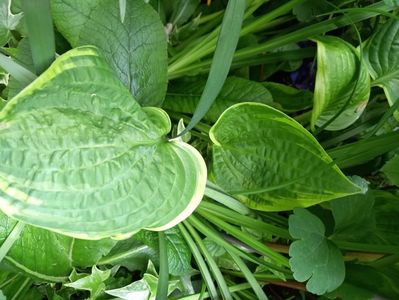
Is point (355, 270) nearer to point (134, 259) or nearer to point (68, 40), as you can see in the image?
point (134, 259)

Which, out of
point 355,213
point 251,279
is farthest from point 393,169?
point 251,279

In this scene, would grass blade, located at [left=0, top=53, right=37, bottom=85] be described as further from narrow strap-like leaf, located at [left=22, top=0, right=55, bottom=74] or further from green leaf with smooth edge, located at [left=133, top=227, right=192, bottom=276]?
green leaf with smooth edge, located at [left=133, top=227, right=192, bottom=276]

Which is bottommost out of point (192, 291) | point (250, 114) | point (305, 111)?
point (192, 291)

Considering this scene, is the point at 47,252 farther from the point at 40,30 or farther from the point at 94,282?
the point at 40,30

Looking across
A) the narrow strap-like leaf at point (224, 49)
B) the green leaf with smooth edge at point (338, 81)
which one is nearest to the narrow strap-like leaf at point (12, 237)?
the narrow strap-like leaf at point (224, 49)

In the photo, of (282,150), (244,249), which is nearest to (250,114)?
→ (282,150)

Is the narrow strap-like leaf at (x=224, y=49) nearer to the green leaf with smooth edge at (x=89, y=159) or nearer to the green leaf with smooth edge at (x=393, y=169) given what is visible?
the green leaf with smooth edge at (x=89, y=159)
